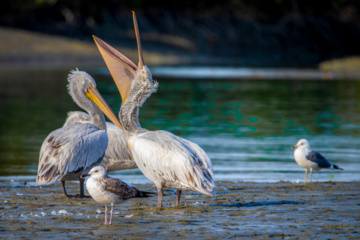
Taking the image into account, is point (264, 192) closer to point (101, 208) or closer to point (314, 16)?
point (101, 208)

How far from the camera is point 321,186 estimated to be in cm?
857

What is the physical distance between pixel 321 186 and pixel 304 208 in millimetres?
1513

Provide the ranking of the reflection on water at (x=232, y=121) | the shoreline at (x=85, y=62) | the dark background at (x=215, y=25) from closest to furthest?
the reflection on water at (x=232, y=121), the shoreline at (x=85, y=62), the dark background at (x=215, y=25)

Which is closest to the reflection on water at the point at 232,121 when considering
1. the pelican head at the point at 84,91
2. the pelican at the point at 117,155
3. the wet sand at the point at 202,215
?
the pelican at the point at 117,155

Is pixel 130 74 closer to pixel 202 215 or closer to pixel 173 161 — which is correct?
pixel 173 161

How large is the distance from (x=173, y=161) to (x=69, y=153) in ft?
4.43

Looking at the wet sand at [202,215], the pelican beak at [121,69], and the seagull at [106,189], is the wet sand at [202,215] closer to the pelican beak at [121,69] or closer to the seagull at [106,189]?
the seagull at [106,189]

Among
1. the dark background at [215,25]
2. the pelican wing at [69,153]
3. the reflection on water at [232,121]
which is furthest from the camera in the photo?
the dark background at [215,25]

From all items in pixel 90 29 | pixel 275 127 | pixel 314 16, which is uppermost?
pixel 314 16

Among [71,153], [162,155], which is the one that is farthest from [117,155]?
[162,155]

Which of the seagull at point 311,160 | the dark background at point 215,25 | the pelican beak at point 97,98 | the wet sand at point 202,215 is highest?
the dark background at point 215,25

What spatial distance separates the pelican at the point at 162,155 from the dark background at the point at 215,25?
144ft

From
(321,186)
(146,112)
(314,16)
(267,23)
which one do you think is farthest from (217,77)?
(314,16)

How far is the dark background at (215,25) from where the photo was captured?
187 ft
